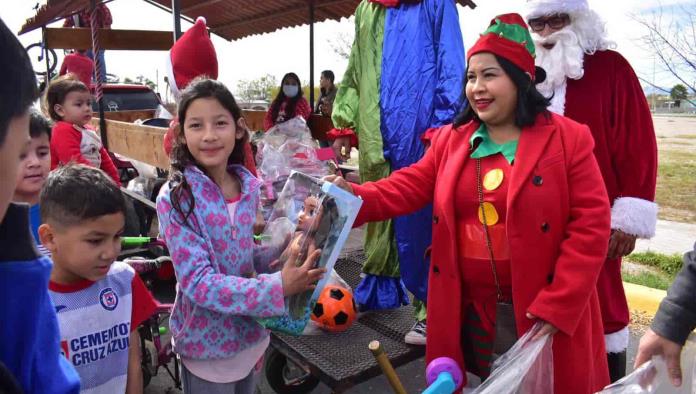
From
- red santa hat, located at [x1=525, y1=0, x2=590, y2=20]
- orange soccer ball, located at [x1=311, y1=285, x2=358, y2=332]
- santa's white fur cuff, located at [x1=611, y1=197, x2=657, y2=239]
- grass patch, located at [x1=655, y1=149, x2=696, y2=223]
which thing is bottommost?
grass patch, located at [x1=655, y1=149, x2=696, y2=223]

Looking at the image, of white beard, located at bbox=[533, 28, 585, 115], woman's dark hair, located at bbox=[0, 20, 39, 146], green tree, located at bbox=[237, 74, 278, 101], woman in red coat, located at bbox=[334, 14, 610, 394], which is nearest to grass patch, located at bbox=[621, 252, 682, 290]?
white beard, located at bbox=[533, 28, 585, 115]

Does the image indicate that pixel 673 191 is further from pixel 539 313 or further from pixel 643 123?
pixel 539 313

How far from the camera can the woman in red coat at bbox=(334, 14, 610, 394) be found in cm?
176

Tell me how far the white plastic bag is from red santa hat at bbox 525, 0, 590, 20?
1.56 m

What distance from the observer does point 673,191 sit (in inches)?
358

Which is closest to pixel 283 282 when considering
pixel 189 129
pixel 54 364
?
pixel 189 129

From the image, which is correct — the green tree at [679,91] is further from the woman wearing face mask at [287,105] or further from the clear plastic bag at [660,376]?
the clear plastic bag at [660,376]

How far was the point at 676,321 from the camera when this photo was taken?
142 cm

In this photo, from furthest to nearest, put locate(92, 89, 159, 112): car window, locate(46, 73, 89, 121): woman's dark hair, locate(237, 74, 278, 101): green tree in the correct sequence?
locate(237, 74, 278, 101): green tree → locate(92, 89, 159, 112): car window → locate(46, 73, 89, 121): woman's dark hair

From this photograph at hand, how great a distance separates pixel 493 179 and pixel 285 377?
6.09ft

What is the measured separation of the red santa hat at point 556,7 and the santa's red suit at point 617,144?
241mm

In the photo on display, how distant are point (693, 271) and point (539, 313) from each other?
1.56 ft

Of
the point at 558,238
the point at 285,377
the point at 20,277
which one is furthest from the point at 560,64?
the point at 20,277

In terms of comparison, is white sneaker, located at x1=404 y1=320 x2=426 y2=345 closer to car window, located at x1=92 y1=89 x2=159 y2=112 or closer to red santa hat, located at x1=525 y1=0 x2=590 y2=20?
red santa hat, located at x1=525 y1=0 x2=590 y2=20
